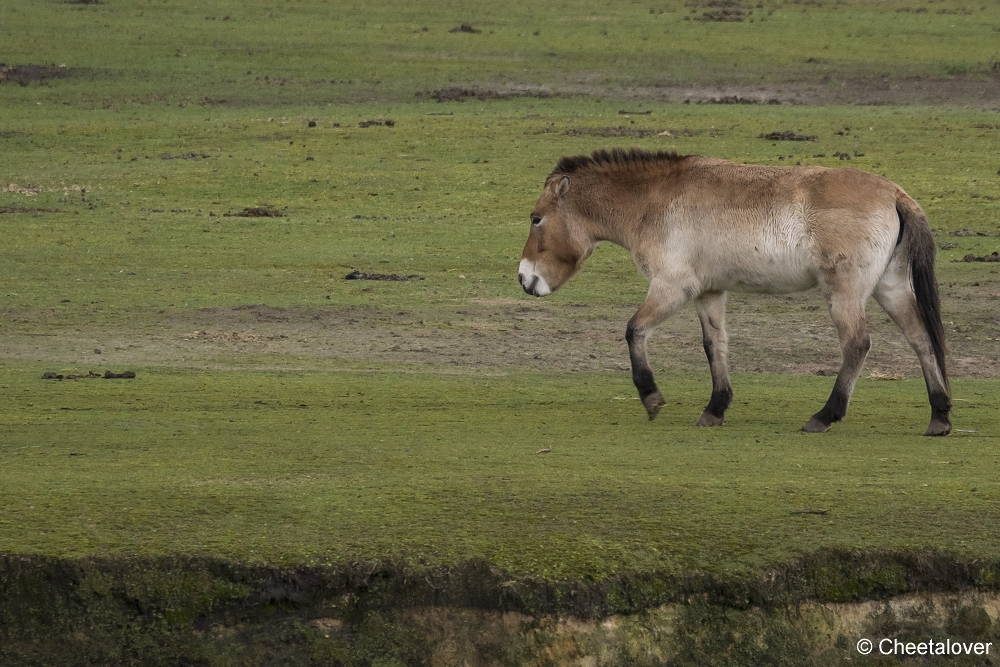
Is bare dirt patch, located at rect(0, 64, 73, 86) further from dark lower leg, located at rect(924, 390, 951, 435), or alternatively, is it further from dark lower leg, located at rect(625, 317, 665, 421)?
dark lower leg, located at rect(924, 390, 951, 435)

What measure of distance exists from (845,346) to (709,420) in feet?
3.49

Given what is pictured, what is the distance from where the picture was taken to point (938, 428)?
31.8ft

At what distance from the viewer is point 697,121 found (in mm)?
29500

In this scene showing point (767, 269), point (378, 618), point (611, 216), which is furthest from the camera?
point (611, 216)

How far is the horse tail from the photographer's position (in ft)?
32.0

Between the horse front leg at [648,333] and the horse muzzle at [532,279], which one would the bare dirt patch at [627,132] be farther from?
the horse front leg at [648,333]

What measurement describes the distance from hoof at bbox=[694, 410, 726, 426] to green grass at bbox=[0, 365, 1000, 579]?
0.45 ft

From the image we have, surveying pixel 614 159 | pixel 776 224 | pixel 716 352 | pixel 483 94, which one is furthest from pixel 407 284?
Answer: pixel 483 94

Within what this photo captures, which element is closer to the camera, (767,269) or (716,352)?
(767,269)

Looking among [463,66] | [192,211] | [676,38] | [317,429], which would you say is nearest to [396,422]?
[317,429]

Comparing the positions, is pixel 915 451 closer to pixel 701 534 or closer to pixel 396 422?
pixel 701 534

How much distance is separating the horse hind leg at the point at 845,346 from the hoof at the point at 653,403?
100cm

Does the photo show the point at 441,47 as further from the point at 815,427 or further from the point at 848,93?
the point at 815,427

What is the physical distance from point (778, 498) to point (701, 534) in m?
0.71
